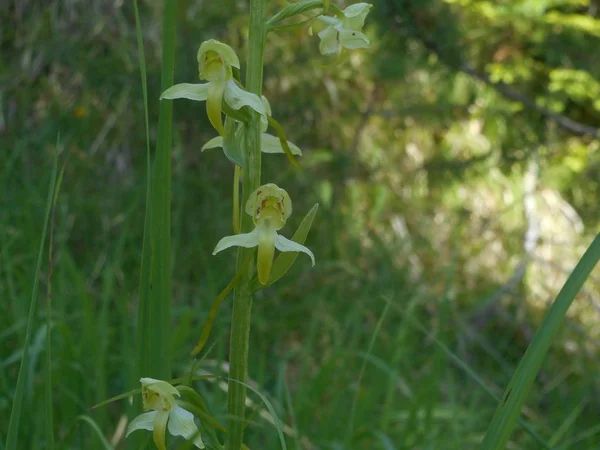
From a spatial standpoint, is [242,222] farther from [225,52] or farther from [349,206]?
[349,206]

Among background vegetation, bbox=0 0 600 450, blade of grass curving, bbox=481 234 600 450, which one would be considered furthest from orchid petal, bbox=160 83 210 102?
background vegetation, bbox=0 0 600 450

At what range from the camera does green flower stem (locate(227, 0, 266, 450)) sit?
32.9 inches

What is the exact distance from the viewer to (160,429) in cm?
84

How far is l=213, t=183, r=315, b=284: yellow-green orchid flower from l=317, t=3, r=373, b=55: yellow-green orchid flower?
221mm

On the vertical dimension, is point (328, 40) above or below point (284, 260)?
above

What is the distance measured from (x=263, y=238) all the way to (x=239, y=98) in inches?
6.2

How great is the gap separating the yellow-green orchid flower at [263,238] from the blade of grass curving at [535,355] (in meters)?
0.25

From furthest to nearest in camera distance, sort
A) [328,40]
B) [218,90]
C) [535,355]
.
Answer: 1. [328,40]
2. [218,90]
3. [535,355]

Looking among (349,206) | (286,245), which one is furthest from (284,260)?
(349,206)

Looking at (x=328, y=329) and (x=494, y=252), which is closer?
(x=328, y=329)

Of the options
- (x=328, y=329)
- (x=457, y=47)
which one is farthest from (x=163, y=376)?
(x=457, y=47)

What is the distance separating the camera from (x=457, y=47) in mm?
2186

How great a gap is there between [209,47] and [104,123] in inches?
72.5

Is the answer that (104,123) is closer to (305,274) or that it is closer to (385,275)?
(305,274)
